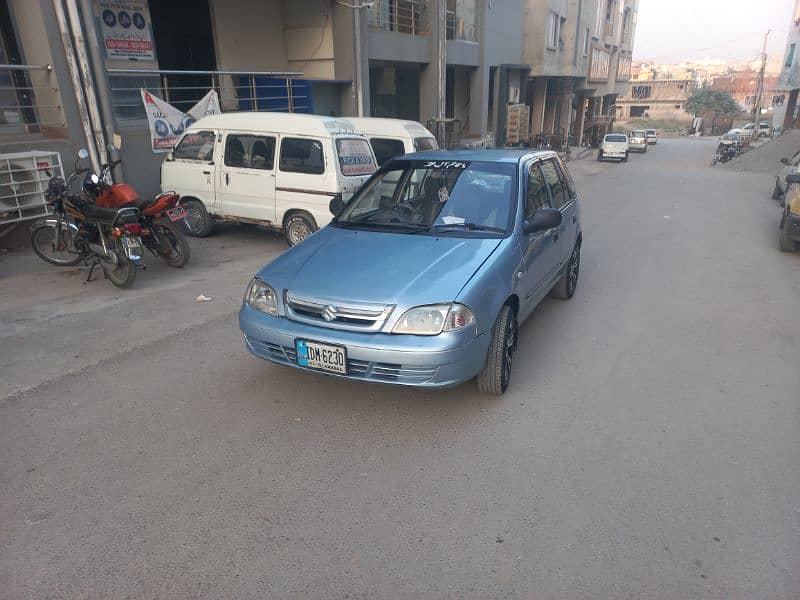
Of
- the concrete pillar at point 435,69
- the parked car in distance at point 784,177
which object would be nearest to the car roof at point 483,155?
the parked car in distance at point 784,177

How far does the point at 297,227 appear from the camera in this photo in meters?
8.49

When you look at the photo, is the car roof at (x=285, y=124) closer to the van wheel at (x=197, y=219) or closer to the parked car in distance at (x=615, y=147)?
the van wheel at (x=197, y=219)

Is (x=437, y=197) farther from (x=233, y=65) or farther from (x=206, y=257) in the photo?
(x=233, y=65)

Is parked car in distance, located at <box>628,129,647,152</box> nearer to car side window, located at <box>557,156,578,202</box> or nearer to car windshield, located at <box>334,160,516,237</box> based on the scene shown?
car side window, located at <box>557,156,578,202</box>

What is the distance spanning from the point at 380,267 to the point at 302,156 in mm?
4840

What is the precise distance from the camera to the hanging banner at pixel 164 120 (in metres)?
10.0

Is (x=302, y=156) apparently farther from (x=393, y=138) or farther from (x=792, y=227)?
(x=792, y=227)

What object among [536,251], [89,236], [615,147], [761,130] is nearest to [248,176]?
[89,236]

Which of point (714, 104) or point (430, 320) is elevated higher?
point (430, 320)

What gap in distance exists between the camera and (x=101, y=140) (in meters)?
9.22

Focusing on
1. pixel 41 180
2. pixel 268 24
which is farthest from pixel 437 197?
pixel 268 24

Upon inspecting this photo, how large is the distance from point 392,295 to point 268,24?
13.6 meters

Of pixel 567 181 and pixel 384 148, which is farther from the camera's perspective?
pixel 384 148

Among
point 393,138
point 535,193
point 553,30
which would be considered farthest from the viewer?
point 553,30
